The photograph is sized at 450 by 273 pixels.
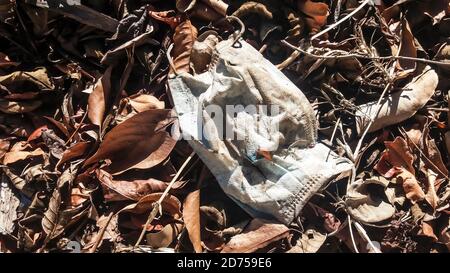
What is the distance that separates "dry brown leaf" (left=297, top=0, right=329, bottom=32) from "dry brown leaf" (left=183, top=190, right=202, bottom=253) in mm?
602

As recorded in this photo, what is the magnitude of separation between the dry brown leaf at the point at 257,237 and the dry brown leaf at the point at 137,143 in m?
0.31

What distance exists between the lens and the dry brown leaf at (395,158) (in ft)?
5.12

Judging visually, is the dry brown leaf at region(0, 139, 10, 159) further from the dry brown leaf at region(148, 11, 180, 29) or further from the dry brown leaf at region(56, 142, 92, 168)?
the dry brown leaf at region(148, 11, 180, 29)

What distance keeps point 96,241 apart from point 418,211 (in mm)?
897

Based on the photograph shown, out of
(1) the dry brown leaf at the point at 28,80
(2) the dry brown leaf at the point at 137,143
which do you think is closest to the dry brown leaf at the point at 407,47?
(2) the dry brown leaf at the point at 137,143

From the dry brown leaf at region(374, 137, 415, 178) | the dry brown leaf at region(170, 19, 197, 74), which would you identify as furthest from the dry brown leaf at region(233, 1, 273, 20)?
the dry brown leaf at region(374, 137, 415, 178)

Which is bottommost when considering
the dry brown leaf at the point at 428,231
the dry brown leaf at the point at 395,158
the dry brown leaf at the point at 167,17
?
the dry brown leaf at the point at 428,231

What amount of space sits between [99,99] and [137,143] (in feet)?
0.57

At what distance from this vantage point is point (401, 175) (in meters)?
1.54

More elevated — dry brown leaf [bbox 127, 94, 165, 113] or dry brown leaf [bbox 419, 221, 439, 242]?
dry brown leaf [bbox 127, 94, 165, 113]

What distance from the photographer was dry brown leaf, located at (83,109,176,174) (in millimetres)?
1549

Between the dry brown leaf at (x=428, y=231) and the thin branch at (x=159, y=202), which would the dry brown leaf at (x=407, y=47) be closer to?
the dry brown leaf at (x=428, y=231)

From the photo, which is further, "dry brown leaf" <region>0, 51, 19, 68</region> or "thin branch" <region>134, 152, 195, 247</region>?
"dry brown leaf" <region>0, 51, 19, 68</region>
